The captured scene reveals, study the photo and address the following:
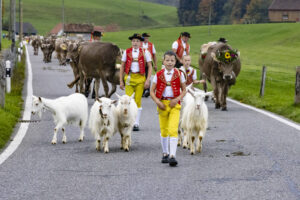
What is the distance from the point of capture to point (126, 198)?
7.72 m

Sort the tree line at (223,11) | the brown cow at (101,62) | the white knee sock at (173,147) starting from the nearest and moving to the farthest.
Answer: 1. the white knee sock at (173,147)
2. the brown cow at (101,62)
3. the tree line at (223,11)

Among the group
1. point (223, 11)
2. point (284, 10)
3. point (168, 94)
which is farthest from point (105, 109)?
point (223, 11)

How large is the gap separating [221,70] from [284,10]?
153800 millimetres

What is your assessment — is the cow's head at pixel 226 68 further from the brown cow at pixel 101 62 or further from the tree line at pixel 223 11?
the tree line at pixel 223 11

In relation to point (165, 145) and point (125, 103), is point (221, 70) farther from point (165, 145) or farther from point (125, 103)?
point (165, 145)

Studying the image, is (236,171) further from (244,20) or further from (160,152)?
(244,20)

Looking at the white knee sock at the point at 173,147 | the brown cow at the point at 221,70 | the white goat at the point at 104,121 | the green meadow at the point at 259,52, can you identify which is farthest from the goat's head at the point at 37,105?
the brown cow at the point at 221,70

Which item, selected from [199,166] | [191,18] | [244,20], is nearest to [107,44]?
[199,166]

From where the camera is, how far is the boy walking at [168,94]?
10.3 metres

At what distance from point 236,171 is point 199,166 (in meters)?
0.67

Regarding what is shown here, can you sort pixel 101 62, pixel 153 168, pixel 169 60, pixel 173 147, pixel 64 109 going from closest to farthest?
pixel 153 168, pixel 173 147, pixel 169 60, pixel 64 109, pixel 101 62

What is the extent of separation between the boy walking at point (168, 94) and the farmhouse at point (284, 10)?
159 metres

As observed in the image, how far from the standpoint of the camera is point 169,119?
1034 cm

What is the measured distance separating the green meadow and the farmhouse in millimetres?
28323
